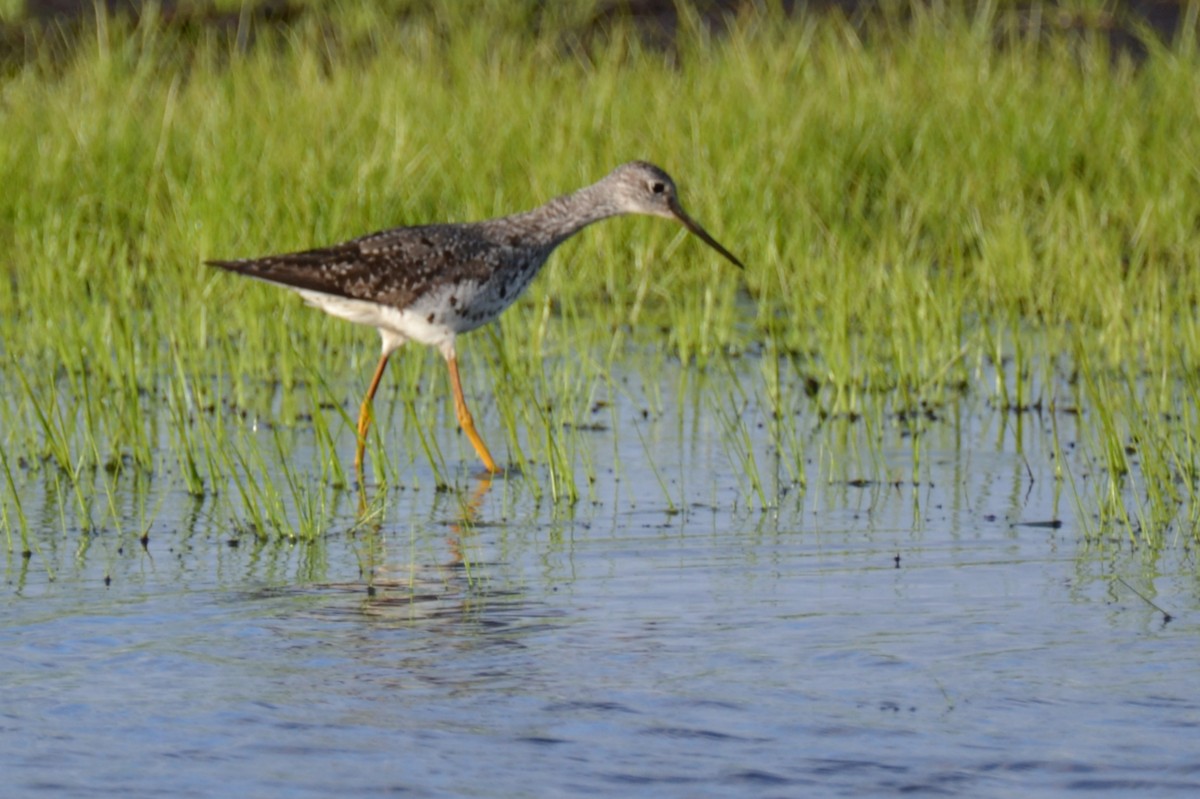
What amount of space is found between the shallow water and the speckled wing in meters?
1.08

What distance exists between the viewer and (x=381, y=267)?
306 inches

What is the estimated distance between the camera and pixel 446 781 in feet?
13.8

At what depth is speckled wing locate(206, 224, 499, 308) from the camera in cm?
767

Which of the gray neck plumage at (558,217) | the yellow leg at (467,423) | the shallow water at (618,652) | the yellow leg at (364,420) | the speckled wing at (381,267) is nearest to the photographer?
the shallow water at (618,652)

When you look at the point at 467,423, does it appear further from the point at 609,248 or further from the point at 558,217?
the point at 609,248

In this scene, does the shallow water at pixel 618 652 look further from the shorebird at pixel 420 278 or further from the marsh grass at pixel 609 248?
the shorebird at pixel 420 278

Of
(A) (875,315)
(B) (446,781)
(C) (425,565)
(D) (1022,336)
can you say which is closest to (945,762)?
(B) (446,781)

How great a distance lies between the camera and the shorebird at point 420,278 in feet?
25.2

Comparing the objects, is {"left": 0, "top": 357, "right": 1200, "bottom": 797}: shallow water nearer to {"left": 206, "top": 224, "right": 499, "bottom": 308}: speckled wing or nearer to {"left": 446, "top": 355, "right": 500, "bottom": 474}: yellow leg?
{"left": 446, "top": 355, "right": 500, "bottom": 474}: yellow leg

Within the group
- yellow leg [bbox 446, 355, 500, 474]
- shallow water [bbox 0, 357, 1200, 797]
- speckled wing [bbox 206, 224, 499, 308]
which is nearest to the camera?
shallow water [bbox 0, 357, 1200, 797]

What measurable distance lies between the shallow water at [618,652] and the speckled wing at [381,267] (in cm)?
108

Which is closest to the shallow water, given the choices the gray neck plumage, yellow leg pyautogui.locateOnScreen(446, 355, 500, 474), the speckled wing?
yellow leg pyautogui.locateOnScreen(446, 355, 500, 474)

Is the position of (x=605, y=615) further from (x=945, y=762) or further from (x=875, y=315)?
(x=875, y=315)

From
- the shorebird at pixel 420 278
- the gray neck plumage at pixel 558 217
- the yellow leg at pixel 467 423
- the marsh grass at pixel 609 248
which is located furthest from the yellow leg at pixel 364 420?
the gray neck plumage at pixel 558 217
